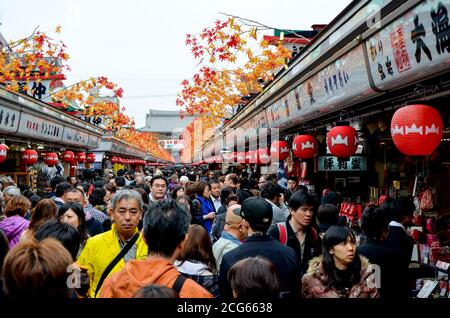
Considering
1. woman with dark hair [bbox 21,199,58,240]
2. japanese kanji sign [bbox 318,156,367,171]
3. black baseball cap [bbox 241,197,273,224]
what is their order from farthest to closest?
japanese kanji sign [bbox 318,156,367,171] < woman with dark hair [bbox 21,199,58,240] < black baseball cap [bbox 241,197,273,224]

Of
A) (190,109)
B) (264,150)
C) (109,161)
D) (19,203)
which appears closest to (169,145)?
(109,161)

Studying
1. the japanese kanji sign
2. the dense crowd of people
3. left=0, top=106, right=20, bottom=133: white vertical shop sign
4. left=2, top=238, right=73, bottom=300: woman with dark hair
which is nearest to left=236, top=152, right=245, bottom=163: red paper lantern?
the japanese kanji sign

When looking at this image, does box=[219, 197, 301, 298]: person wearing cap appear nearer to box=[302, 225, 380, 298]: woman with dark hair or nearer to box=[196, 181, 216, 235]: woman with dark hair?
box=[302, 225, 380, 298]: woman with dark hair

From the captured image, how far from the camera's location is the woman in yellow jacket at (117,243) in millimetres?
4328

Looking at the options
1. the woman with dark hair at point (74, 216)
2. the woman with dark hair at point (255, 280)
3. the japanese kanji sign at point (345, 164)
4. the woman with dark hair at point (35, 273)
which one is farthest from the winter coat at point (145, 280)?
the japanese kanji sign at point (345, 164)

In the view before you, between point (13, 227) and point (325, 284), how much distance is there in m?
4.34

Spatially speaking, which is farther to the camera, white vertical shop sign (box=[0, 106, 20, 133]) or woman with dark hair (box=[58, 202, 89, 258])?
white vertical shop sign (box=[0, 106, 20, 133])

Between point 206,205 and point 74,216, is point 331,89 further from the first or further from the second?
point 74,216

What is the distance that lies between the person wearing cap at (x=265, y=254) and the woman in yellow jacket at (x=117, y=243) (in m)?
0.86

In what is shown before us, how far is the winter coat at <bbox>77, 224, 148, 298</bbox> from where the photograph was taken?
4301 millimetres

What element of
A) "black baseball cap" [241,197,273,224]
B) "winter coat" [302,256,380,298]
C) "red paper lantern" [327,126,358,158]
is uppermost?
"red paper lantern" [327,126,358,158]

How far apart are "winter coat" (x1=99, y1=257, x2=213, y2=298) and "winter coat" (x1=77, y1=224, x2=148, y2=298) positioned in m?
1.15

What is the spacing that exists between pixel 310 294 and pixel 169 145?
362ft

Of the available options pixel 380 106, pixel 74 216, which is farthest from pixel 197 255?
pixel 380 106
